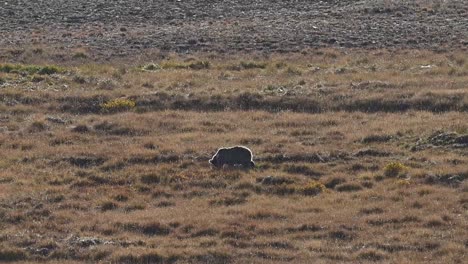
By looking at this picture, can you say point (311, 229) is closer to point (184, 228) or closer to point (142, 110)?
point (184, 228)

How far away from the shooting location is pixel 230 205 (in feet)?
64.8

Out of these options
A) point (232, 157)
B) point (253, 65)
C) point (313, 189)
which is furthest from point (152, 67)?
point (313, 189)

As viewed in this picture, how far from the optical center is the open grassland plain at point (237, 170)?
17344 mm

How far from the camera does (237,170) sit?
21688 mm

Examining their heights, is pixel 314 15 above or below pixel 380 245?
below

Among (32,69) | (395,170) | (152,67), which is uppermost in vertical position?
(395,170)

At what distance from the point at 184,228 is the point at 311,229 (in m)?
2.23

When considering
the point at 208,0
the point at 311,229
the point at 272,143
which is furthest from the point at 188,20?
the point at 311,229

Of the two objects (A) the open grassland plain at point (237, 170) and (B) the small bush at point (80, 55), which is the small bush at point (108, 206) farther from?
(B) the small bush at point (80, 55)

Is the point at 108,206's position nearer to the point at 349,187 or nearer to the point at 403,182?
the point at 349,187

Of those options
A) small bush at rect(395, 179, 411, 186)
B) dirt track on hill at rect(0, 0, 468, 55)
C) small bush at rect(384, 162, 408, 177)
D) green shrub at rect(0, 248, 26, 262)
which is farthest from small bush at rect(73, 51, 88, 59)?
green shrub at rect(0, 248, 26, 262)

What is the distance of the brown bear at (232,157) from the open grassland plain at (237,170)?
0.35 m

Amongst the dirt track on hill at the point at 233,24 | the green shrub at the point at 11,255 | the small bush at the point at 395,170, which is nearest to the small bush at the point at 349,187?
the small bush at the point at 395,170

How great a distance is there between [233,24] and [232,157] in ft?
70.2
